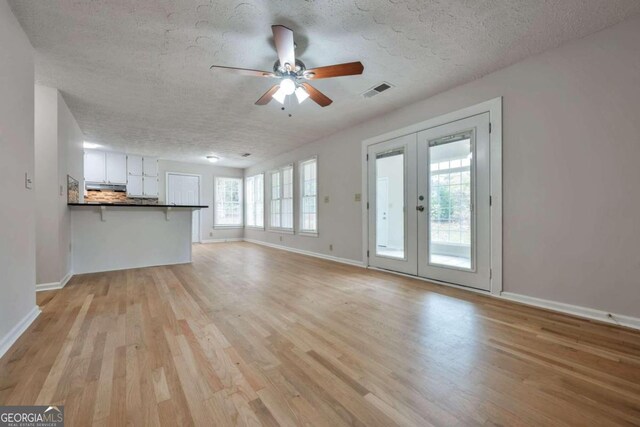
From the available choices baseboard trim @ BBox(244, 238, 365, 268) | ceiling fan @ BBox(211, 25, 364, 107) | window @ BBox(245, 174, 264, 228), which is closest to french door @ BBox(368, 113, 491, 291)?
baseboard trim @ BBox(244, 238, 365, 268)

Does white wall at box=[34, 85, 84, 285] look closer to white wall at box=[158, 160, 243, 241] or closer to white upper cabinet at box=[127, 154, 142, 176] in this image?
white upper cabinet at box=[127, 154, 142, 176]

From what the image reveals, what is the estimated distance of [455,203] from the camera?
130 inches

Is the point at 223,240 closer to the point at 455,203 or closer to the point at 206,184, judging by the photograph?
the point at 206,184

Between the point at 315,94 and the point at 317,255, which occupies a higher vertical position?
the point at 315,94

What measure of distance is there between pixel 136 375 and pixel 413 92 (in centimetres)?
391

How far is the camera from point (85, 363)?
5.32 feet

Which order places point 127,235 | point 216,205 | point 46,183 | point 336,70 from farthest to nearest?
1. point 216,205
2. point 127,235
3. point 46,183
4. point 336,70

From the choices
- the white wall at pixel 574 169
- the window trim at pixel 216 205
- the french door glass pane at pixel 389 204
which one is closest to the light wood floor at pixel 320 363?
the white wall at pixel 574 169

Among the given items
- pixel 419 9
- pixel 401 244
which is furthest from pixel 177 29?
pixel 401 244

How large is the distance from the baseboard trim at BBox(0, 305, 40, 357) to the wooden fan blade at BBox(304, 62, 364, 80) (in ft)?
9.94

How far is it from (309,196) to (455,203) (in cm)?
331

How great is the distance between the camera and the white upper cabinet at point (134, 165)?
6.82m

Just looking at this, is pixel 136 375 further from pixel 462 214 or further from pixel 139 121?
pixel 139 121

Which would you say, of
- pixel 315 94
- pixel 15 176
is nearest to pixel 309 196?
pixel 315 94
